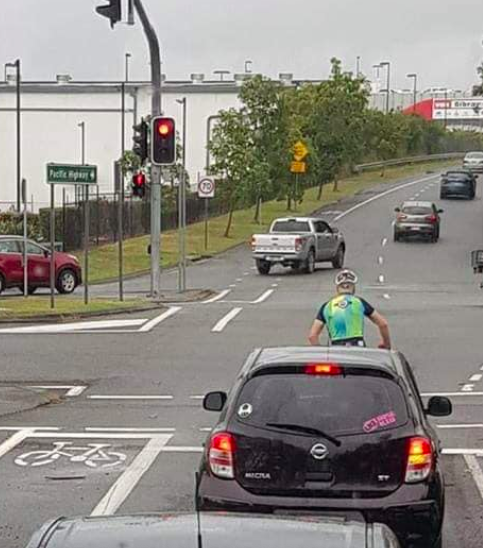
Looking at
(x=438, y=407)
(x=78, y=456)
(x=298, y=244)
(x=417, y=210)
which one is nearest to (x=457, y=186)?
(x=417, y=210)

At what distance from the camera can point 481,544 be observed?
29.9ft

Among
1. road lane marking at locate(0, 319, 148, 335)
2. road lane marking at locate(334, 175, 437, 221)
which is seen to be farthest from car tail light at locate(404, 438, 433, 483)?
road lane marking at locate(334, 175, 437, 221)

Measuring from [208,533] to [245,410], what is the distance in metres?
4.10

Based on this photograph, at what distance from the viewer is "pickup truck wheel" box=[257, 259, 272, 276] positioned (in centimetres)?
4300

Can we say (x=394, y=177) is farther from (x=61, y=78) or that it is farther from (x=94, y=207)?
(x=94, y=207)

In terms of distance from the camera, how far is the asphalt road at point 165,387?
10.7 metres

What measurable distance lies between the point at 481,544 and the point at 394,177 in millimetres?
93160

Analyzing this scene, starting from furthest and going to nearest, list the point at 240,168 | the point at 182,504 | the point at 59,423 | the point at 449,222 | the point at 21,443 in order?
the point at 449,222 < the point at 240,168 < the point at 59,423 < the point at 21,443 < the point at 182,504

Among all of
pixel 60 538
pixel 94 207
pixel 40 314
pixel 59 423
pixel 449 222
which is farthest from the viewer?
pixel 449 222

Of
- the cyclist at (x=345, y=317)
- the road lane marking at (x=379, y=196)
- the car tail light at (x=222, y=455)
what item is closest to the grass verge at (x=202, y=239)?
the road lane marking at (x=379, y=196)

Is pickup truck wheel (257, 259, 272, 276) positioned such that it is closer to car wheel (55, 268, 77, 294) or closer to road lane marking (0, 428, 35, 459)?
car wheel (55, 268, 77, 294)

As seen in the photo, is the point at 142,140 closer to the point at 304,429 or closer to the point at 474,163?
the point at 304,429

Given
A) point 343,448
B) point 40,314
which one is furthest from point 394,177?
point 343,448

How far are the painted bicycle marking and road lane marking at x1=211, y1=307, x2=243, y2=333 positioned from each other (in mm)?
10536
